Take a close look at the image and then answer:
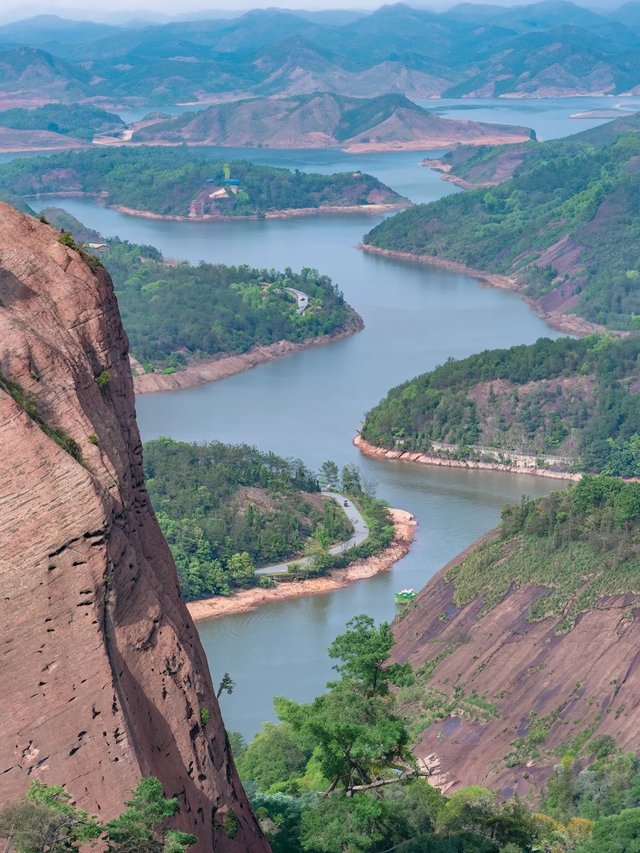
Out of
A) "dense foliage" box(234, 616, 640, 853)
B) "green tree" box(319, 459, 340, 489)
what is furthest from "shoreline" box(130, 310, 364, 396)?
"dense foliage" box(234, 616, 640, 853)

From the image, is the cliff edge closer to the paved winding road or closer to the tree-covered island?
the paved winding road

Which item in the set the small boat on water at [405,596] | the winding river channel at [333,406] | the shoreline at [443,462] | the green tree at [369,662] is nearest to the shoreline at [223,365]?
the winding river channel at [333,406]

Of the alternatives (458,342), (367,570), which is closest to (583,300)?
(458,342)

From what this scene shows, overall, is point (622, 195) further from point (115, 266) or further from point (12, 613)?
point (12, 613)

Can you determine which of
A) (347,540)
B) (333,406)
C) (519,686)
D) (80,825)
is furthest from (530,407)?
(80,825)

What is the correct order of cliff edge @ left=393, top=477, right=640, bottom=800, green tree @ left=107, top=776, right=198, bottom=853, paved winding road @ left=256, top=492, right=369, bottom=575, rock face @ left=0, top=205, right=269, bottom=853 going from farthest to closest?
paved winding road @ left=256, top=492, right=369, bottom=575, cliff edge @ left=393, top=477, right=640, bottom=800, rock face @ left=0, top=205, right=269, bottom=853, green tree @ left=107, top=776, right=198, bottom=853

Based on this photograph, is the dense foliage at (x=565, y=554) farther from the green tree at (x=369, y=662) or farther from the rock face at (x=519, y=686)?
the green tree at (x=369, y=662)
